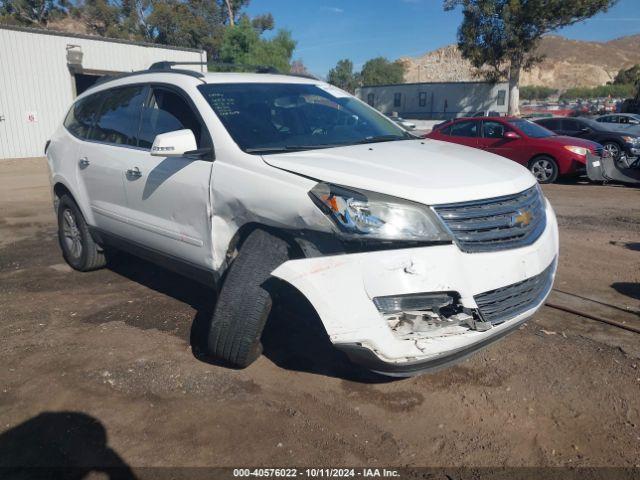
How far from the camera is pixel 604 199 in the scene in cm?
1013

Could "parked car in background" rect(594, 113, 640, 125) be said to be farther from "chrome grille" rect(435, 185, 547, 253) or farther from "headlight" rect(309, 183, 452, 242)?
"headlight" rect(309, 183, 452, 242)

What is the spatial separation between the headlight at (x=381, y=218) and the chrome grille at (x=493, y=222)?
98mm

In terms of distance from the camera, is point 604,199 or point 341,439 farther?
point 604,199

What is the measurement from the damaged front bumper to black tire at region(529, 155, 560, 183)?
10.1 m

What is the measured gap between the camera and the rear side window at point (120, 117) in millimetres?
4520

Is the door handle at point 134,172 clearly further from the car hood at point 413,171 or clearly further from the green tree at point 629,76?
the green tree at point 629,76

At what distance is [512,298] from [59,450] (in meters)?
2.51

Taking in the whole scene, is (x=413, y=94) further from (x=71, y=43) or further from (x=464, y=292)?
(x=464, y=292)

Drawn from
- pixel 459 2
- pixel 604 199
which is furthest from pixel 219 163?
pixel 459 2

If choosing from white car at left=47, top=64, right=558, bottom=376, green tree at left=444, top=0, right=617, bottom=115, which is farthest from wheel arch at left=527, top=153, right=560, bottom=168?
green tree at left=444, top=0, right=617, bottom=115

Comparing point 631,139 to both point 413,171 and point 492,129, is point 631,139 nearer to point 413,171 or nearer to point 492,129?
point 492,129

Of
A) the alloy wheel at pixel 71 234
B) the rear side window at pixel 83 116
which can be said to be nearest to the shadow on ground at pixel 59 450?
the alloy wheel at pixel 71 234

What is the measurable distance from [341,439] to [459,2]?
3545 centimetres

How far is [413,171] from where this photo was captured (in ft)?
10.3
